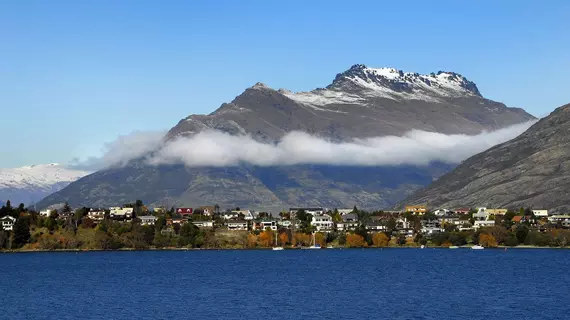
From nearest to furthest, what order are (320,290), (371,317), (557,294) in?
(371,317), (557,294), (320,290)

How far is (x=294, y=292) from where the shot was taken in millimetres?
137250

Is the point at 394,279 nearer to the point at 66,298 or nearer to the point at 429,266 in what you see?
the point at 429,266

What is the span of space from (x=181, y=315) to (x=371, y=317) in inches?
857

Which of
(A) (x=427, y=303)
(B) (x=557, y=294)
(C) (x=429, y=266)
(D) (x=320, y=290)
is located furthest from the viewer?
(C) (x=429, y=266)

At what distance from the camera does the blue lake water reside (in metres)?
112

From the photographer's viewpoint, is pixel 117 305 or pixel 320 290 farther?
pixel 320 290

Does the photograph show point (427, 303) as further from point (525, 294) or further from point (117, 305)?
point (117, 305)

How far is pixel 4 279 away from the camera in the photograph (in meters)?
171

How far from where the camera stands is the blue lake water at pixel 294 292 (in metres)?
112

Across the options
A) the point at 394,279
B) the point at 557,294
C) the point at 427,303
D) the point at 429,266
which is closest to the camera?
the point at 427,303

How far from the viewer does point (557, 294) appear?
13000 cm

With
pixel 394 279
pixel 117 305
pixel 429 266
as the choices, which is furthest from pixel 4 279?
pixel 429 266

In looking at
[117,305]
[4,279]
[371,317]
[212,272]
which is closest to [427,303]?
[371,317]

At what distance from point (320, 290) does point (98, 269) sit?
7338 centimetres
